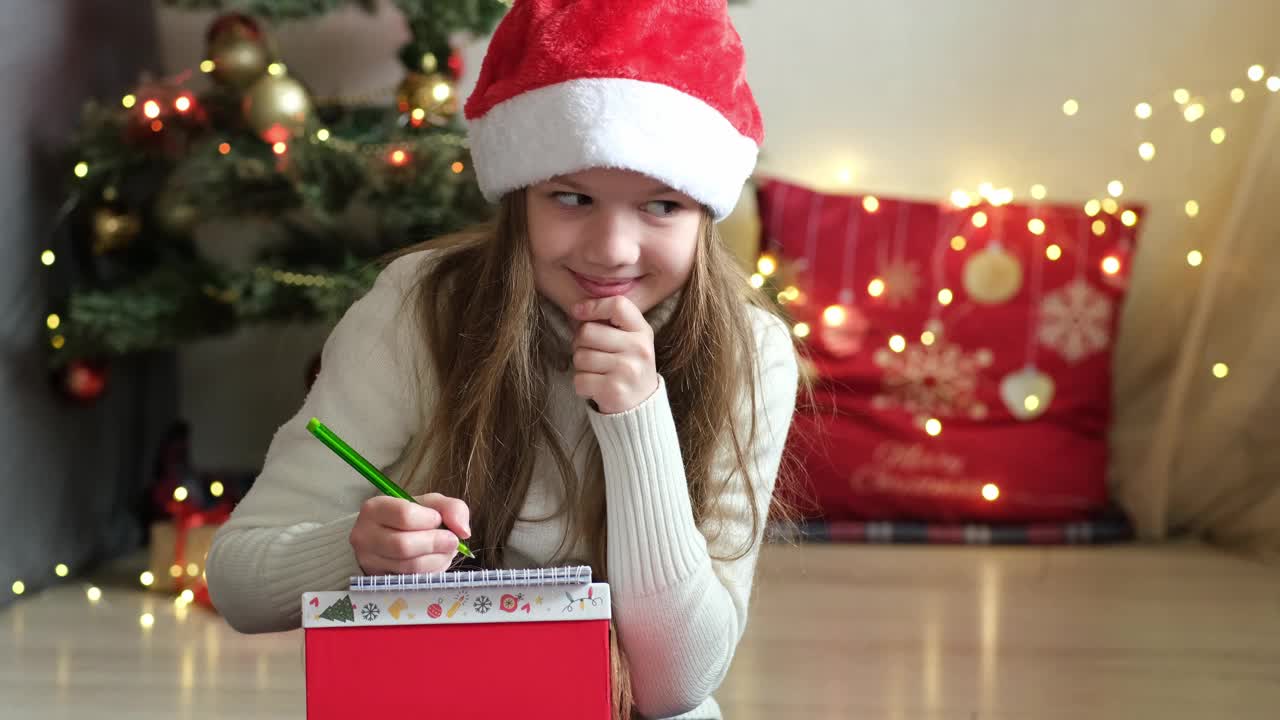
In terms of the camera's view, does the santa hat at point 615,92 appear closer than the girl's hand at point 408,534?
No

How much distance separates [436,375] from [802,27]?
55.8 inches

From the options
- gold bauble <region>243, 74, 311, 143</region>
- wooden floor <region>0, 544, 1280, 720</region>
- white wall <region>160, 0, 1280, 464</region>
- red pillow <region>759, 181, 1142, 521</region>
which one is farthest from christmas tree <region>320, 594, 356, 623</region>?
white wall <region>160, 0, 1280, 464</region>

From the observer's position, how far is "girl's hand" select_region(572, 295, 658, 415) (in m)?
0.89

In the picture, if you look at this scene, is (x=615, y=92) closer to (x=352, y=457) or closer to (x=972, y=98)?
(x=352, y=457)

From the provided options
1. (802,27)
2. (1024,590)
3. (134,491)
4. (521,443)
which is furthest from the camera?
(802,27)

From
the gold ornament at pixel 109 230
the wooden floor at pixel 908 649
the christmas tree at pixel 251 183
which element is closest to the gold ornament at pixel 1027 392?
the wooden floor at pixel 908 649

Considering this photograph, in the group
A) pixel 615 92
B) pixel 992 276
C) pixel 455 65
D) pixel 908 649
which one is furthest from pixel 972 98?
pixel 615 92

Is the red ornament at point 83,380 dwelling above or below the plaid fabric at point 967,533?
above

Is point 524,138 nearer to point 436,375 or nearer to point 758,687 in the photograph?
point 436,375

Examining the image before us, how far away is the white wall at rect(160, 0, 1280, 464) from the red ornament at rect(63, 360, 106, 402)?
1.47 feet

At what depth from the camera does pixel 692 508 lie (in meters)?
1.04

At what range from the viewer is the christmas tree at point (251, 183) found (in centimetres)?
177

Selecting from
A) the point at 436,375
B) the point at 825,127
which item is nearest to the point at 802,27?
the point at 825,127

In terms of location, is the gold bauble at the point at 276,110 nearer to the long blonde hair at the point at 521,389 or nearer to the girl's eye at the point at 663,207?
the long blonde hair at the point at 521,389
